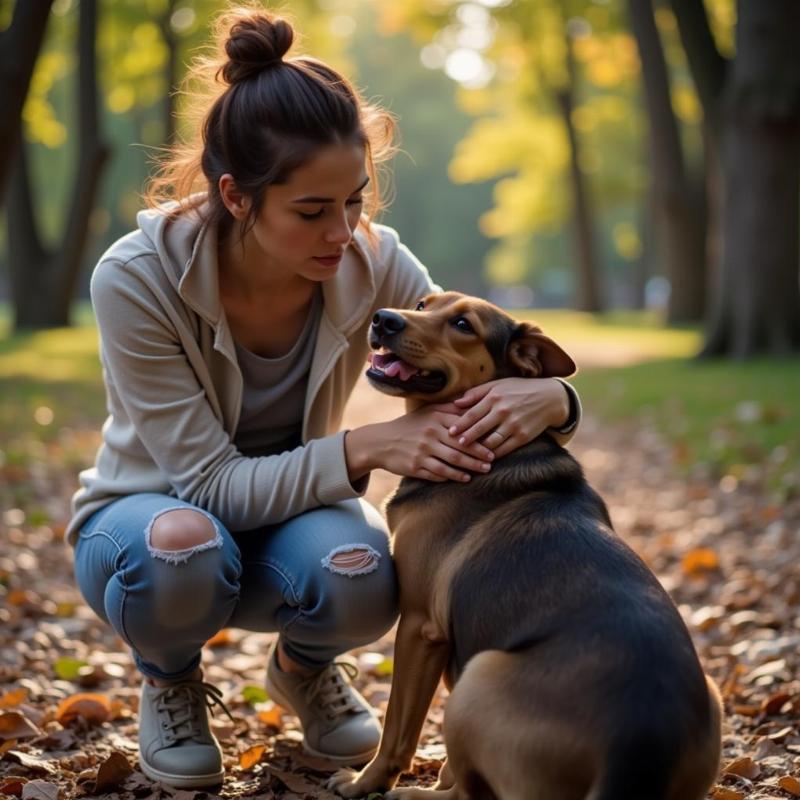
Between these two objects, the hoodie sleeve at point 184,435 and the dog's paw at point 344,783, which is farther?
the hoodie sleeve at point 184,435

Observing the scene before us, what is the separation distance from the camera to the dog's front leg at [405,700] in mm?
3600

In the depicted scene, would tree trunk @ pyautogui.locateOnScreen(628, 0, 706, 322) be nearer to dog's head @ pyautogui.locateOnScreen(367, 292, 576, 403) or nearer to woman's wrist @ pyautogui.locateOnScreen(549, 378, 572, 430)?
dog's head @ pyautogui.locateOnScreen(367, 292, 576, 403)

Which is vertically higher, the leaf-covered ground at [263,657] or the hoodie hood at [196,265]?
the hoodie hood at [196,265]

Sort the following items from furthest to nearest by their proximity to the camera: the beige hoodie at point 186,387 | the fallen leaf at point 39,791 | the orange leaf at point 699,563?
the orange leaf at point 699,563
the beige hoodie at point 186,387
the fallen leaf at point 39,791

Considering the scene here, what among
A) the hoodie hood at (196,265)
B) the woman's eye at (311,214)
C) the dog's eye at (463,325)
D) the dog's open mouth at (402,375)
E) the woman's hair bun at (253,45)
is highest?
the woman's hair bun at (253,45)

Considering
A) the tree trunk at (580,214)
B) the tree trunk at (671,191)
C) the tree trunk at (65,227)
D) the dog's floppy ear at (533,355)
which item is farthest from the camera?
the tree trunk at (580,214)

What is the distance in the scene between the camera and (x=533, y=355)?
415 centimetres

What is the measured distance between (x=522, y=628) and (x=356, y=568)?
0.82m

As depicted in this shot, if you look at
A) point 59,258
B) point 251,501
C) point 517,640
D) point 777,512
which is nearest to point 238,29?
point 251,501

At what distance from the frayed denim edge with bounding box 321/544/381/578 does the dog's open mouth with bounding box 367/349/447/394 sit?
570 millimetres

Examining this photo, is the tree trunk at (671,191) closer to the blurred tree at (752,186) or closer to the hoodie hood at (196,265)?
the blurred tree at (752,186)

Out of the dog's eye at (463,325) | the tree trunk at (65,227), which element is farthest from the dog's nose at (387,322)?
the tree trunk at (65,227)

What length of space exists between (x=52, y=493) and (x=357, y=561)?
5.61 metres

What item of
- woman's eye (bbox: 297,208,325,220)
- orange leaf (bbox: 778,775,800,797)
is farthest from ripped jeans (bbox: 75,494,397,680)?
orange leaf (bbox: 778,775,800,797)
